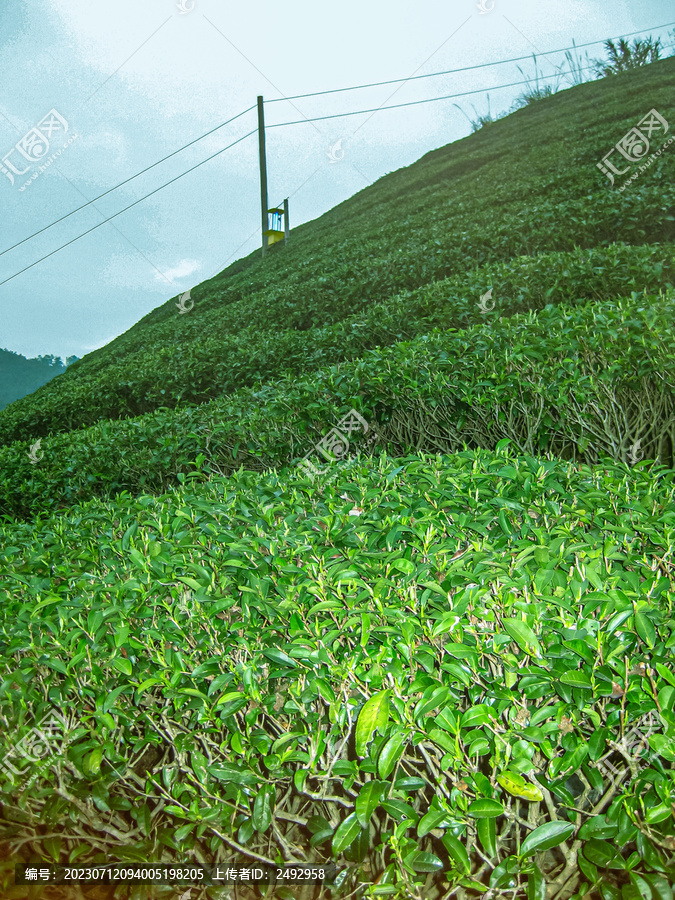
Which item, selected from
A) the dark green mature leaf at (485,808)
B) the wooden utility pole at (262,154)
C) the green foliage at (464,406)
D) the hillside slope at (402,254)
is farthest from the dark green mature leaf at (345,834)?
the wooden utility pole at (262,154)

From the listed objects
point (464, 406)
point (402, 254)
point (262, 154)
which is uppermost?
point (262, 154)

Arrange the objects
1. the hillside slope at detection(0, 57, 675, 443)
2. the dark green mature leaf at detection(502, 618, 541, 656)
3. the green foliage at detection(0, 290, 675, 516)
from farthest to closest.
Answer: the hillside slope at detection(0, 57, 675, 443) < the green foliage at detection(0, 290, 675, 516) < the dark green mature leaf at detection(502, 618, 541, 656)

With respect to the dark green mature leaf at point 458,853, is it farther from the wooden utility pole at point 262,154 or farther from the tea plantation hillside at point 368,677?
the wooden utility pole at point 262,154

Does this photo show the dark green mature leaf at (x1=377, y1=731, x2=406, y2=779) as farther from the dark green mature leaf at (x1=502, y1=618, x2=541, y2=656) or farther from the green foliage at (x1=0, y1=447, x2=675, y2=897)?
the dark green mature leaf at (x1=502, y1=618, x2=541, y2=656)

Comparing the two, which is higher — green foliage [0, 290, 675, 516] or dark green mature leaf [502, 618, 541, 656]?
green foliage [0, 290, 675, 516]

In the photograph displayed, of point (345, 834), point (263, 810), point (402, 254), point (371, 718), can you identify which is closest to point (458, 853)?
point (345, 834)

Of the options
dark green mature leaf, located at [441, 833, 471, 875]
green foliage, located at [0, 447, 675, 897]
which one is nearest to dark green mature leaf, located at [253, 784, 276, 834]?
green foliage, located at [0, 447, 675, 897]

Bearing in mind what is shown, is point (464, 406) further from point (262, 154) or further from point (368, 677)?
point (262, 154)
